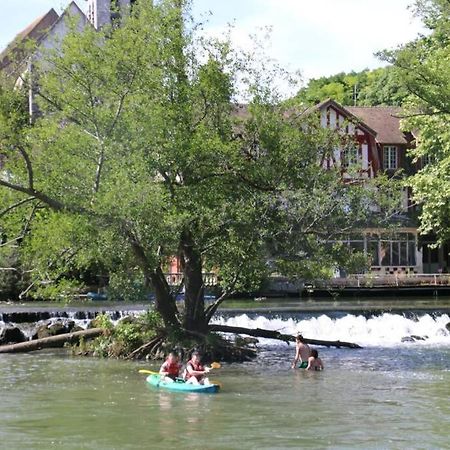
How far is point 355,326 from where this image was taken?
1532 inches

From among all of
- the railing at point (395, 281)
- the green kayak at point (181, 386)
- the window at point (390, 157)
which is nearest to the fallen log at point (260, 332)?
the green kayak at point (181, 386)

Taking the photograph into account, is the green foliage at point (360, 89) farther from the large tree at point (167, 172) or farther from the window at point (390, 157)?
the large tree at point (167, 172)

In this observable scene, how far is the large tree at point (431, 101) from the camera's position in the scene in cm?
3083

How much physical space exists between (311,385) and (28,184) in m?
9.52

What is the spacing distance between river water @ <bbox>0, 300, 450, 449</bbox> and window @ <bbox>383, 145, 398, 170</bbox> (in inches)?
1533

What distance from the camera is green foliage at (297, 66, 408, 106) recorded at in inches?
3606

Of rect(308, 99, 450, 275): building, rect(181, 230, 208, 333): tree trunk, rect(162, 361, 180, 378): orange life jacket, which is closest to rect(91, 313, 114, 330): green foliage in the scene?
rect(181, 230, 208, 333): tree trunk

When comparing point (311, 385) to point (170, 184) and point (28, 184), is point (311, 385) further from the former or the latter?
point (28, 184)

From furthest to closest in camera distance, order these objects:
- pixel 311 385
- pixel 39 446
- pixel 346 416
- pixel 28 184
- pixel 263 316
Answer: pixel 263 316 → pixel 28 184 → pixel 311 385 → pixel 346 416 → pixel 39 446

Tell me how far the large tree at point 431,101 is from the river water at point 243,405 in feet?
28.0

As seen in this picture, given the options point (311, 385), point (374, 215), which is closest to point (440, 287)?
point (374, 215)

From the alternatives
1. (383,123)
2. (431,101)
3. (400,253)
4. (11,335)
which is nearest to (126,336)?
(11,335)

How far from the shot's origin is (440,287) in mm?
58219

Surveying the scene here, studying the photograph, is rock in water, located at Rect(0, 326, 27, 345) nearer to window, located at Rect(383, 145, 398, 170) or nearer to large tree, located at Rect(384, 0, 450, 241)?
large tree, located at Rect(384, 0, 450, 241)
